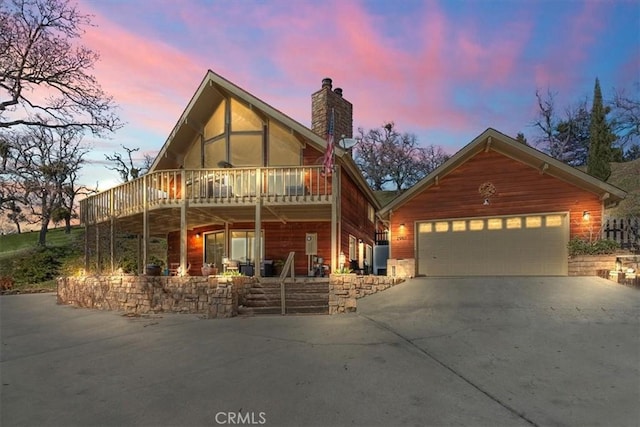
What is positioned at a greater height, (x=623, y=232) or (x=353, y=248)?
(x=623, y=232)

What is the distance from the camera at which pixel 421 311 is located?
9672 millimetres

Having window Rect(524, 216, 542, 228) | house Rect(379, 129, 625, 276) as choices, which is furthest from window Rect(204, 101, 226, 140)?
window Rect(524, 216, 542, 228)

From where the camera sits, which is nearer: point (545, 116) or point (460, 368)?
point (460, 368)

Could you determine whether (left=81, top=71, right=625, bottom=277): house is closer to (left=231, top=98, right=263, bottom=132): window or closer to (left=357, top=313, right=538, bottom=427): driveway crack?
(left=231, top=98, right=263, bottom=132): window

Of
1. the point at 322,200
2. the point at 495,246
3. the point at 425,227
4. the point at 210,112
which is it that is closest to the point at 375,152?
the point at 210,112

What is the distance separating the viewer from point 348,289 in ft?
38.4

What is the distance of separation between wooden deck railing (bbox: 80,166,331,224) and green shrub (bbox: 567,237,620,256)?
776 cm

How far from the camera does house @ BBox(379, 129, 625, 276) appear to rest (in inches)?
523

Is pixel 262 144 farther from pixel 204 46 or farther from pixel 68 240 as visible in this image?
pixel 68 240

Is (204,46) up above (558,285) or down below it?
above

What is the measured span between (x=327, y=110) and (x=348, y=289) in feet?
29.7

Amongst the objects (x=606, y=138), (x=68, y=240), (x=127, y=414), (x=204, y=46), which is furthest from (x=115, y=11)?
(x=606, y=138)

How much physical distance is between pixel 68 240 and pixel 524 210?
3726cm

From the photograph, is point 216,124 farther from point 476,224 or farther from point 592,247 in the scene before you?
point 592,247
